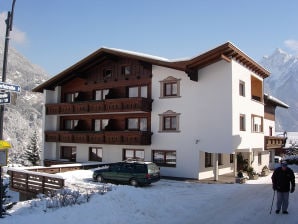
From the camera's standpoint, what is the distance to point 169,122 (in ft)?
94.8

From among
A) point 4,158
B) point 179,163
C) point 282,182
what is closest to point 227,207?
point 282,182

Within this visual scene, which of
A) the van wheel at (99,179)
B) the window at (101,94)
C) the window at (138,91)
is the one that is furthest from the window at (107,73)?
the van wheel at (99,179)

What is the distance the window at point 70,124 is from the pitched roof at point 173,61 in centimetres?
422

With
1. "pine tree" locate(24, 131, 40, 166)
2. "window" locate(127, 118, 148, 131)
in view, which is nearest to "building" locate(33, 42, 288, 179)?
"window" locate(127, 118, 148, 131)

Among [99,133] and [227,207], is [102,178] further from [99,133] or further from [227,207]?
[227,207]

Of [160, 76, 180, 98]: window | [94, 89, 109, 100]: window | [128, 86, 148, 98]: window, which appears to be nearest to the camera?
[160, 76, 180, 98]: window

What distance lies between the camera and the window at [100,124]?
33.5m

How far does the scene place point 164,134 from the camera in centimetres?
2877

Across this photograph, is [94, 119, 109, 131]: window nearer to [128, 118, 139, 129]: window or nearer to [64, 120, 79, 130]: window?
[64, 120, 79, 130]: window

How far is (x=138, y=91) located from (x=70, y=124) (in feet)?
33.5

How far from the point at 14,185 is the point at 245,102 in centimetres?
1971

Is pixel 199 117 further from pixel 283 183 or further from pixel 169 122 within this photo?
pixel 283 183

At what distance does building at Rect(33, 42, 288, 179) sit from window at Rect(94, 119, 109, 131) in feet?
0.33

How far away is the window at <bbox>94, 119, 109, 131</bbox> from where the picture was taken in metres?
33.5
